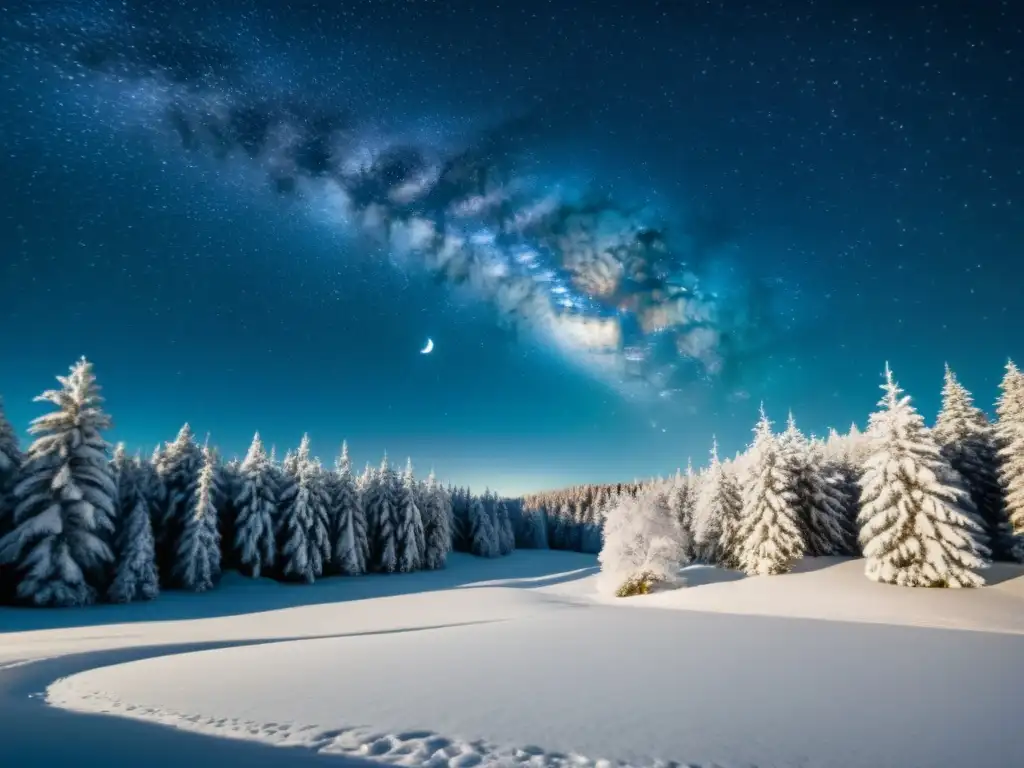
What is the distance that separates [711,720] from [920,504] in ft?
87.9

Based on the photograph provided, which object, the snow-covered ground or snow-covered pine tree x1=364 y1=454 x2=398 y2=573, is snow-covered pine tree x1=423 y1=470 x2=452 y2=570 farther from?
the snow-covered ground

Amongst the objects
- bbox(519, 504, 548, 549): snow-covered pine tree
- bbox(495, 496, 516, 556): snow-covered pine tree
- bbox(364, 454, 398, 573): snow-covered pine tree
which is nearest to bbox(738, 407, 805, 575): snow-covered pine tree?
bbox(364, 454, 398, 573): snow-covered pine tree

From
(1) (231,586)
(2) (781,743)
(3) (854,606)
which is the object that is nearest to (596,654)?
(2) (781,743)

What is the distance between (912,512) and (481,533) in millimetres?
66654

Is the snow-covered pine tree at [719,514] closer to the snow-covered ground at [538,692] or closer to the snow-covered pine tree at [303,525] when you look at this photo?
the snow-covered ground at [538,692]

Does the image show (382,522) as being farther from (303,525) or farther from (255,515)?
(255,515)

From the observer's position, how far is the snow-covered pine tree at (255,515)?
1800 inches

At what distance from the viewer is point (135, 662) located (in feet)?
46.4

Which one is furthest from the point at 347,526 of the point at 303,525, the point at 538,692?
the point at 538,692

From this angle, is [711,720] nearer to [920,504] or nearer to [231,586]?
[920,504]

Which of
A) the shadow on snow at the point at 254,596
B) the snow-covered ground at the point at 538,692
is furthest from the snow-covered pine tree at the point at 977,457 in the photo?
the shadow on snow at the point at 254,596

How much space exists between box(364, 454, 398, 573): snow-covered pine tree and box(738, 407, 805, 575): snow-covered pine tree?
121 feet

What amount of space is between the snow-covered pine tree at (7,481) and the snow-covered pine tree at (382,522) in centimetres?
3415

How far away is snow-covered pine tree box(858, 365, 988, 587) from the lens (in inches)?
1089
